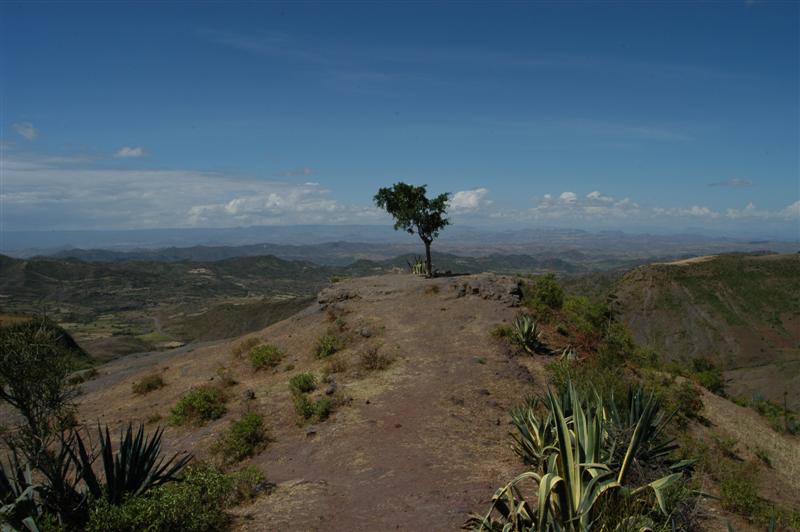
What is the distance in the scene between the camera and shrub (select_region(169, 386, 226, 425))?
494 inches

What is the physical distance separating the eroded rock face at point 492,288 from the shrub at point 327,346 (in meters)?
6.20

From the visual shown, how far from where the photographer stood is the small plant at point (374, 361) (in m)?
13.9

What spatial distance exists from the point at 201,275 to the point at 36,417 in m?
199

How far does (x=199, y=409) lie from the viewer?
1266 centimetres

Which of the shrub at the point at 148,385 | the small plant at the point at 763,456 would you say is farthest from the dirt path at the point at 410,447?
the shrub at the point at 148,385

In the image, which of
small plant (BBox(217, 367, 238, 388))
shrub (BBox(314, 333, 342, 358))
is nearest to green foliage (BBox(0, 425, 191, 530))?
small plant (BBox(217, 367, 238, 388))

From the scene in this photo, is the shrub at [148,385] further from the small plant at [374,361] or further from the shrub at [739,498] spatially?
the shrub at [739,498]

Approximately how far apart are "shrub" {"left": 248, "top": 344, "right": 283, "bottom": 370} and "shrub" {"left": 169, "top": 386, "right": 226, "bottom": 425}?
326 cm

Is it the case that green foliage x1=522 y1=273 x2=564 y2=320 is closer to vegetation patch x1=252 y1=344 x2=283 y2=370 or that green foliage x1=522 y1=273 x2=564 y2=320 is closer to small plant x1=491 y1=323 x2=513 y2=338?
small plant x1=491 y1=323 x2=513 y2=338

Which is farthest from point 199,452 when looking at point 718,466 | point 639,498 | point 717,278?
point 717,278

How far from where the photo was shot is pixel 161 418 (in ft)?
44.7

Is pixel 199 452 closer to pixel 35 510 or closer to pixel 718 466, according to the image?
pixel 35 510

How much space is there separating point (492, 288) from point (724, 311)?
203ft

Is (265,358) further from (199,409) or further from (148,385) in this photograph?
(148,385)
